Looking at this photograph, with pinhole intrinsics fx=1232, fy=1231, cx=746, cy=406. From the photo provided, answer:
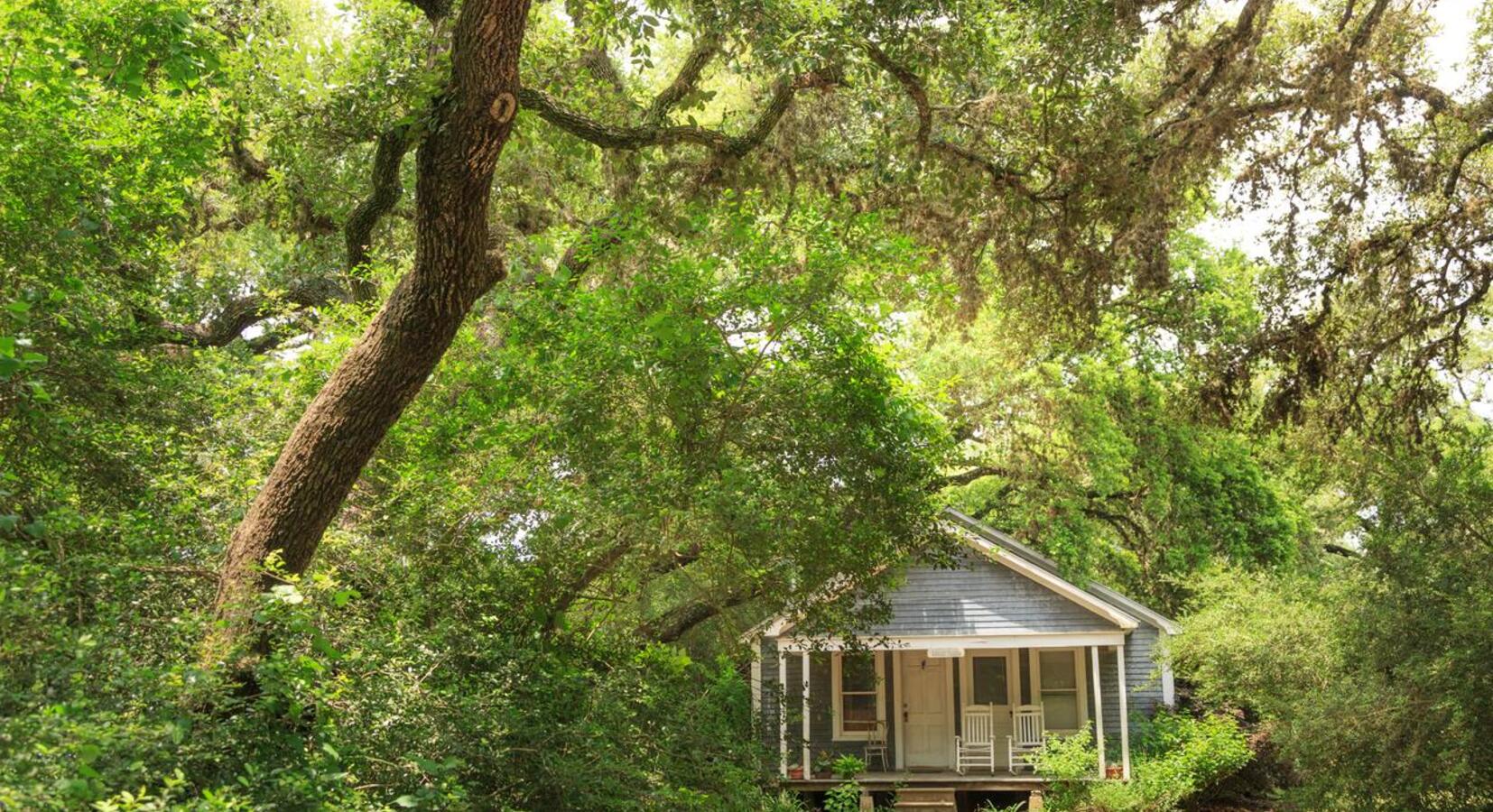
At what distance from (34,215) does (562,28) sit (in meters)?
5.95

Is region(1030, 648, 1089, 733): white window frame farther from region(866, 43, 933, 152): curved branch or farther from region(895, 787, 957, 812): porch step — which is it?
region(866, 43, 933, 152): curved branch

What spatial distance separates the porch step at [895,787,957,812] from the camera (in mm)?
18375

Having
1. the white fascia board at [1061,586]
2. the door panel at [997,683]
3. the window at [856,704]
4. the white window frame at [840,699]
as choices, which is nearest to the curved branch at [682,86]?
the white fascia board at [1061,586]

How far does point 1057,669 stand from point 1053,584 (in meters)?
2.35

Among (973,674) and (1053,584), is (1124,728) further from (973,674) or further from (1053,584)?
(973,674)

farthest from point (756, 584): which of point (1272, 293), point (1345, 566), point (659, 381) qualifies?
point (1345, 566)

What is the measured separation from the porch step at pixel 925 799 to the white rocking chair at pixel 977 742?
0.84m

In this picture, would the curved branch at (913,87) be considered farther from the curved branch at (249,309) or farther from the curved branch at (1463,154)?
the curved branch at (249,309)

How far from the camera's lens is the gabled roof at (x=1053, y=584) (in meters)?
19.5

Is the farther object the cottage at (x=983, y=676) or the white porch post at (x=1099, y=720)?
the cottage at (x=983, y=676)

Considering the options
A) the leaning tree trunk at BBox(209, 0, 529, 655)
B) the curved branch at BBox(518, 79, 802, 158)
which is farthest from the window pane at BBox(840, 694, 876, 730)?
the leaning tree trunk at BBox(209, 0, 529, 655)

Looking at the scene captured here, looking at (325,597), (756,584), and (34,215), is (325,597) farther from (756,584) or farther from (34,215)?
(756,584)

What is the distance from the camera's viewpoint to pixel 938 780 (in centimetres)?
1927

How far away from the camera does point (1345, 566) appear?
1271 centimetres
